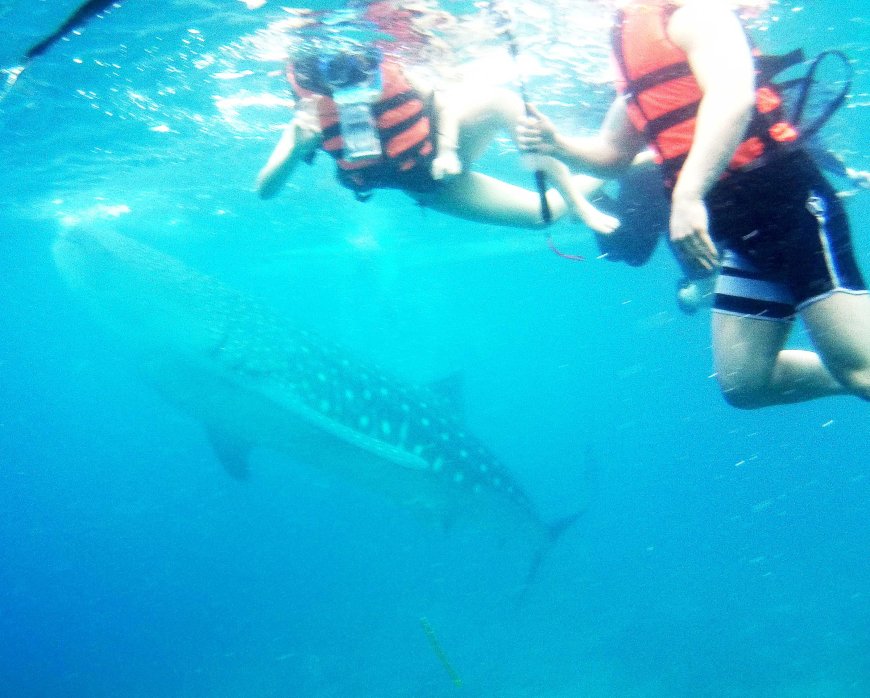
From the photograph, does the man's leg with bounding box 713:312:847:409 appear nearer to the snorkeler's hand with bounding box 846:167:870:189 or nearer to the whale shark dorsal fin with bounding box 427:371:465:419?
the snorkeler's hand with bounding box 846:167:870:189

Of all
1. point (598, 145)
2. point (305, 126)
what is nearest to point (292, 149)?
point (305, 126)

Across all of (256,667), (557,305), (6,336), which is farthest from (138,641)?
(557,305)

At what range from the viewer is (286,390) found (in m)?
9.53

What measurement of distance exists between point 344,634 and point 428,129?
72.2 feet

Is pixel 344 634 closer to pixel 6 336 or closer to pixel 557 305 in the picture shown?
pixel 6 336

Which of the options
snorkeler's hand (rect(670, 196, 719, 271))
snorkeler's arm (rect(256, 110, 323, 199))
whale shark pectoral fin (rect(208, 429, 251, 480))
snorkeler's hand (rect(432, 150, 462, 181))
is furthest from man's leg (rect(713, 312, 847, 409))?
whale shark pectoral fin (rect(208, 429, 251, 480))

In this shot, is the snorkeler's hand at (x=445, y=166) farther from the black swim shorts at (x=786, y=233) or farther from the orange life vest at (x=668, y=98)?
the black swim shorts at (x=786, y=233)

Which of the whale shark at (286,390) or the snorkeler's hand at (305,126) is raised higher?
the snorkeler's hand at (305,126)

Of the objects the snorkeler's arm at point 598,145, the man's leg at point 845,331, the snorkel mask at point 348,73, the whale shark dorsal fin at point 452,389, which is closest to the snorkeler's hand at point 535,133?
the snorkeler's arm at point 598,145

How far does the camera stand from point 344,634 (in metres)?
22.6

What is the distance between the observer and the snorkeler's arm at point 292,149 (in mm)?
4309

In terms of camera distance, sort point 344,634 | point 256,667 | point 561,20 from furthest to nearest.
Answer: point 344,634
point 256,667
point 561,20

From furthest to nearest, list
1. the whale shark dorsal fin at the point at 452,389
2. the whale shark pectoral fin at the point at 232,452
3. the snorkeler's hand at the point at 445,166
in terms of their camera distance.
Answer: the whale shark pectoral fin at the point at 232,452 → the whale shark dorsal fin at the point at 452,389 → the snorkeler's hand at the point at 445,166

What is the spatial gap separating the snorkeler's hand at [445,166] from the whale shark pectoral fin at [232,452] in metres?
9.68
